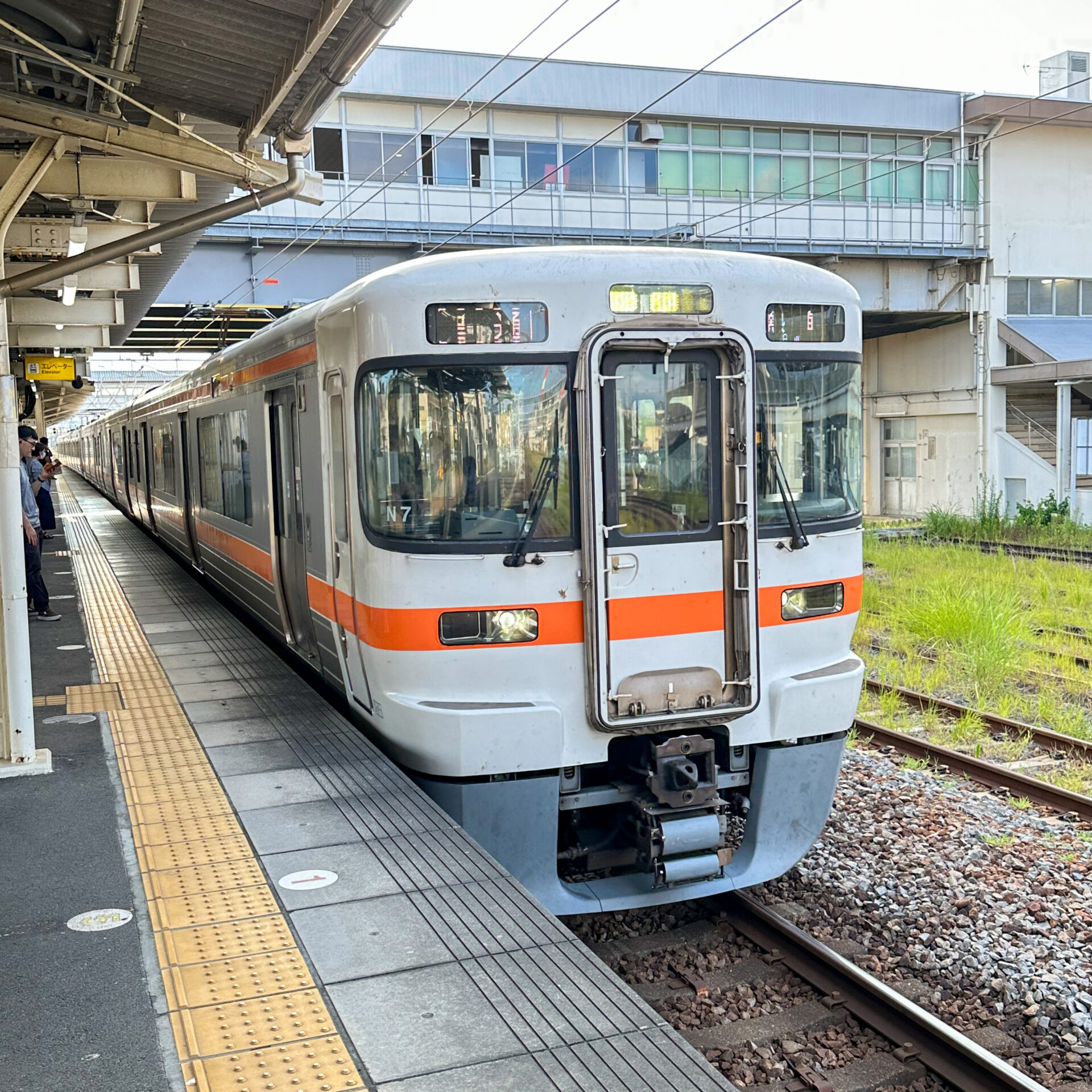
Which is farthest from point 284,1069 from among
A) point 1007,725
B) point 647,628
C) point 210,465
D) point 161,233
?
point 210,465

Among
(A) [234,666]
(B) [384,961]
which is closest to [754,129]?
(A) [234,666]

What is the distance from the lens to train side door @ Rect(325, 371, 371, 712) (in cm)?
567

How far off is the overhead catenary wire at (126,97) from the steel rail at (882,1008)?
16.4ft

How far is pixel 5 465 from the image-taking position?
5.87 meters

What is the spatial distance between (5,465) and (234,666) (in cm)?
320

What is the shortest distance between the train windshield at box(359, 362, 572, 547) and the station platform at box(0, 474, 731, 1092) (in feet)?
4.29

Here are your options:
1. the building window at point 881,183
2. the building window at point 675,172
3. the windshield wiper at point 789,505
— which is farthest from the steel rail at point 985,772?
the building window at point 881,183

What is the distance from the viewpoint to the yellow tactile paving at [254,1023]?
3.29 meters

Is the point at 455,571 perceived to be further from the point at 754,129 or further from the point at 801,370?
the point at 754,129

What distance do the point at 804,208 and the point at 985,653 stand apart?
19.4 metres

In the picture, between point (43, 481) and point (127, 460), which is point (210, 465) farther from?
point (127, 460)

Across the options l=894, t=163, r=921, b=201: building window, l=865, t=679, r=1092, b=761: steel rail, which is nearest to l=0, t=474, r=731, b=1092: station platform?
l=865, t=679, r=1092, b=761: steel rail

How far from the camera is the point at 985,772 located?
762cm

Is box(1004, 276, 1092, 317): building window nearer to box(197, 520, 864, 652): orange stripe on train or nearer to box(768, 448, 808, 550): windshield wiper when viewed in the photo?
box(768, 448, 808, 550): windshield wiper
